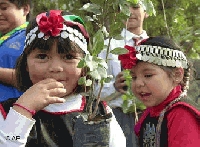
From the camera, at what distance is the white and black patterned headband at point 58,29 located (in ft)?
6.77

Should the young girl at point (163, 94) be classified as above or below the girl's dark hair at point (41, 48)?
below

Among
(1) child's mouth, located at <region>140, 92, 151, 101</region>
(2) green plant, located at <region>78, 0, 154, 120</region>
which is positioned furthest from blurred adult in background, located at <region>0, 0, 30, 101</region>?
(2) green plant, located at <region>78, 0, 154, 120</region>

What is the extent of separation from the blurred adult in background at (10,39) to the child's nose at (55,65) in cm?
74

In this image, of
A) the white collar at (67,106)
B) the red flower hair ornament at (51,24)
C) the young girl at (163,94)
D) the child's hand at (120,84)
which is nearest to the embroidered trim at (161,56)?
the young girl at (163,94)

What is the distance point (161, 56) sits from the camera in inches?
125

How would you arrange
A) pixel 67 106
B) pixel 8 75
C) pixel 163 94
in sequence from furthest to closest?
pixel 163 94, pixel 8 75, pixel 67 106

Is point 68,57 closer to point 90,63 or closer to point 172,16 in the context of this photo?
point 90,63

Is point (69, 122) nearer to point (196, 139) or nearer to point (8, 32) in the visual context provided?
point (196, 139)

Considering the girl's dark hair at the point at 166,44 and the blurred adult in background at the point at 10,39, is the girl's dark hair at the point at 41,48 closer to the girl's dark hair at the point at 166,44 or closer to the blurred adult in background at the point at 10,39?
the blurred adult in background at the point at 10,39

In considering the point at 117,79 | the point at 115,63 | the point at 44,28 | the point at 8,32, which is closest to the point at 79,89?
the point at 44,28

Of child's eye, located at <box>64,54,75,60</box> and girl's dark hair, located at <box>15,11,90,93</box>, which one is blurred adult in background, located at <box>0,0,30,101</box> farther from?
child's eye, located at <box>64,54,75,60</box>

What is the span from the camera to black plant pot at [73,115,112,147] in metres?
1.71

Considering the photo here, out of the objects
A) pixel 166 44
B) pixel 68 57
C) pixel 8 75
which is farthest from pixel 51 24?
pixel 166 44

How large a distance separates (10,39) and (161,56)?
36.0 inches
